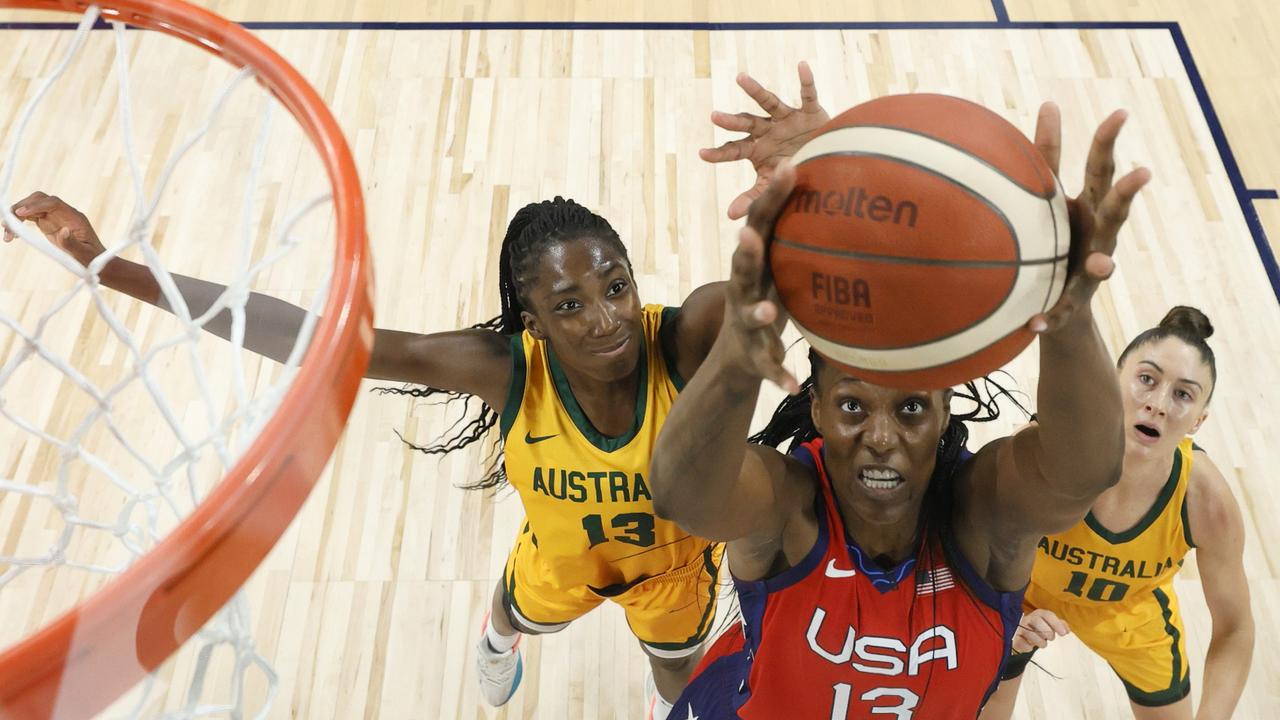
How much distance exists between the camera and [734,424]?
1.33m

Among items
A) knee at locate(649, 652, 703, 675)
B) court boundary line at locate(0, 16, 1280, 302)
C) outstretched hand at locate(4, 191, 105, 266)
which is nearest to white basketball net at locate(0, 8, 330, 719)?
outstretched hand at locate(4, 191, 105, 266)

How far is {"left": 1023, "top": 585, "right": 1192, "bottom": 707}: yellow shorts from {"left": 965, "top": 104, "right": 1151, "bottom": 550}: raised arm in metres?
0.76

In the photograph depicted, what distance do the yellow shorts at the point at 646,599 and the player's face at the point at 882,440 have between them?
26.2 inches

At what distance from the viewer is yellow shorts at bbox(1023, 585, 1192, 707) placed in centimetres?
226

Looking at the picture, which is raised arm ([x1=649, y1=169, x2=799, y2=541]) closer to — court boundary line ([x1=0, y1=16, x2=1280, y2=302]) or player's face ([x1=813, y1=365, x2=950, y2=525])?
player's face ([x1=813, y1=365, x2=950, y2=525])

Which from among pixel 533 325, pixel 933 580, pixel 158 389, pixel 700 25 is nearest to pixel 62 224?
pixel 158 389

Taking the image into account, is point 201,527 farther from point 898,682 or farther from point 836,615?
point 898,682

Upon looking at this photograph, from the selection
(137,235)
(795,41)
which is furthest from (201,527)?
(795,41)

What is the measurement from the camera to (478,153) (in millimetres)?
3873

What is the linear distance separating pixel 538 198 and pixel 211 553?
272 cm

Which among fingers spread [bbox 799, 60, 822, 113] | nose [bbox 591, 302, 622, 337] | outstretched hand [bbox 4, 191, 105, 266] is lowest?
nose [bbox 591, 302, 622, 337]

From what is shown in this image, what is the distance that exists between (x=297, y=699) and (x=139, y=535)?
1137 mm

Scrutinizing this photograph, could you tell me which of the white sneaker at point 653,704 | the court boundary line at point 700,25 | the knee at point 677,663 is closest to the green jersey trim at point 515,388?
the knee at point 677,663

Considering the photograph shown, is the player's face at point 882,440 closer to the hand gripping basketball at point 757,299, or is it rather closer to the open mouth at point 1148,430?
the hand gripping basketball at point 757,299
